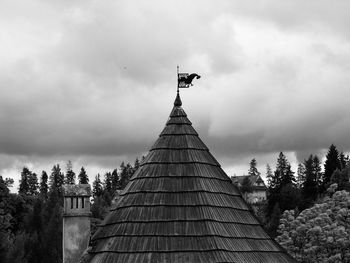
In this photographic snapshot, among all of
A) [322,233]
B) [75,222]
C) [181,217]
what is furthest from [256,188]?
[181,217]

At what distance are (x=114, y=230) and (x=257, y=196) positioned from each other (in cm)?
10892

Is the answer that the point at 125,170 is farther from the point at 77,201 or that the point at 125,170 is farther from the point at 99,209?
the point at 77,201

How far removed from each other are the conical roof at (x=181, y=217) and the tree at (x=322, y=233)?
8.88m

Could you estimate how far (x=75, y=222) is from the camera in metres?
23.0

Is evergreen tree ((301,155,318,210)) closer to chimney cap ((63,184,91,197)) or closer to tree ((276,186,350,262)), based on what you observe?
tree ((276,186,350,262))

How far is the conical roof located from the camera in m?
19.5

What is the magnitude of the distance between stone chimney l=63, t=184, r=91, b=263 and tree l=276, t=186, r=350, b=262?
11.2m

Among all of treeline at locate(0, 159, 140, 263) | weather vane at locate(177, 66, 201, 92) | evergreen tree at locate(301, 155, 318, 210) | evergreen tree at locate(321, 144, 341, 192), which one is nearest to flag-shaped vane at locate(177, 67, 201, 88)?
weather vane at locate(177, 66, 201, 92)

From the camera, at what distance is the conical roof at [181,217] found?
64.1 ft

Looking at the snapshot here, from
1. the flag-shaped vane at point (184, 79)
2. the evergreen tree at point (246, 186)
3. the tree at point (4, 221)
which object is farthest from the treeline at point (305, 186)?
the flag-shaped vane at point (184, 79)

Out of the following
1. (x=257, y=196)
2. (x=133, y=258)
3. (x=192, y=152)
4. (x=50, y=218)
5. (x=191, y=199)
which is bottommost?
(x=133, y=258)

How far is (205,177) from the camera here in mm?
21375

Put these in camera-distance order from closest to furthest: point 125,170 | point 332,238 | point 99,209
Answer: point 332,238 → point 99,209 → point 125,170

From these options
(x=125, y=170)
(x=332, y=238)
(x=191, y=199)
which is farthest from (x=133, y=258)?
(x=125, y=170)
